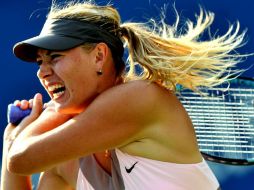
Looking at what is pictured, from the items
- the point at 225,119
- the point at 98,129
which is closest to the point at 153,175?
the point at 98,129

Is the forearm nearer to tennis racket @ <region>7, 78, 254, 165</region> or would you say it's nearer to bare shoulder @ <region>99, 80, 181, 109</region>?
bare shoulder @ <region>99, 80, 181, 109</region>

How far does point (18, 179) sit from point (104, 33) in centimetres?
68

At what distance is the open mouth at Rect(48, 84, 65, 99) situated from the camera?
197cm

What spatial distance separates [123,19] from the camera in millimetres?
2777

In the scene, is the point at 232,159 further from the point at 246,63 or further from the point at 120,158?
the point at 120,158

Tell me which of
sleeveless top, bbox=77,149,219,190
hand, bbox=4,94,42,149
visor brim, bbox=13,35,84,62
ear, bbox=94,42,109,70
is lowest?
sleeveless top, bbox=77,149,219,190

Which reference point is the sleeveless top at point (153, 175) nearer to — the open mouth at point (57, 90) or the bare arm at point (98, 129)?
the bare arm at point (98, 129)

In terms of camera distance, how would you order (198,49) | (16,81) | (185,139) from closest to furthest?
(185,139)
(198,49)
(16,81)

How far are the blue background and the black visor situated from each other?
60 centimetres

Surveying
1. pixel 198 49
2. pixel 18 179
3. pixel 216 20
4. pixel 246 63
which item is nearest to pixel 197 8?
pixel 216 20

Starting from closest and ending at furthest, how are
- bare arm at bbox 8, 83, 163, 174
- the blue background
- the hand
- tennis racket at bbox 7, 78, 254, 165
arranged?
bare arm at bbox 8, 83, 163, 174
the hand
the blue background
tennis racket at bbox 7, 78, 254, 165

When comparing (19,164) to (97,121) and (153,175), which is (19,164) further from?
(153,175)

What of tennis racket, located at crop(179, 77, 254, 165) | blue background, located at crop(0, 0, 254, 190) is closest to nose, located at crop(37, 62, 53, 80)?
blue background, located at crop(0, 0, 254, 190)

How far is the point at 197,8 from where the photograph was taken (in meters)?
2.80
